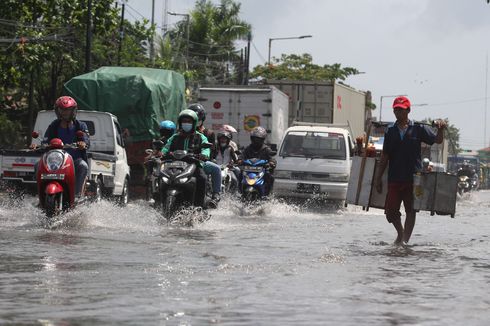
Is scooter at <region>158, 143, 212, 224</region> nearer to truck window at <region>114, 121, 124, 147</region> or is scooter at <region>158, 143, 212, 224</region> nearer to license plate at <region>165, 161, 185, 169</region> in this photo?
license plate at <region>165, 161, 185, 169</region>

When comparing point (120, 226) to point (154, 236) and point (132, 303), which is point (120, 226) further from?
point (132, 303)

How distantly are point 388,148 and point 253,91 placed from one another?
18379 millimetres

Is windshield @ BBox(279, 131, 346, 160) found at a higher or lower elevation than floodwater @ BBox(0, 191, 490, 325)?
higher

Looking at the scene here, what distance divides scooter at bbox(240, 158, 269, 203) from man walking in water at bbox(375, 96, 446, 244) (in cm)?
668

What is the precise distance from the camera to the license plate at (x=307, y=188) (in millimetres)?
21500

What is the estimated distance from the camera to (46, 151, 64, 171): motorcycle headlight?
12664mm

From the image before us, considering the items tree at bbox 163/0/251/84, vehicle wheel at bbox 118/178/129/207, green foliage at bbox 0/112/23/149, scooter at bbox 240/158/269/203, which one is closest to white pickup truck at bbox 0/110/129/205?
vehicle wheel at bbox 118/178/129/207

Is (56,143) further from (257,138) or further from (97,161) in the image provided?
(257,138)

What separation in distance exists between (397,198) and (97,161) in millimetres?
6626

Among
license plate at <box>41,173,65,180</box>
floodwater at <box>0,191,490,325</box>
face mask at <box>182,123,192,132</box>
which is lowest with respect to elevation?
floodwater at <box>0,191,490,325</box>

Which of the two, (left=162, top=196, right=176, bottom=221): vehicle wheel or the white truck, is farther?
the white truck

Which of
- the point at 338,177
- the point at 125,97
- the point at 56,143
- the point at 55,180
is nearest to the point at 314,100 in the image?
the point at 125,97

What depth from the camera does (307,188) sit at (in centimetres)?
2153

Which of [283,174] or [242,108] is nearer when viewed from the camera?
[283,174]
